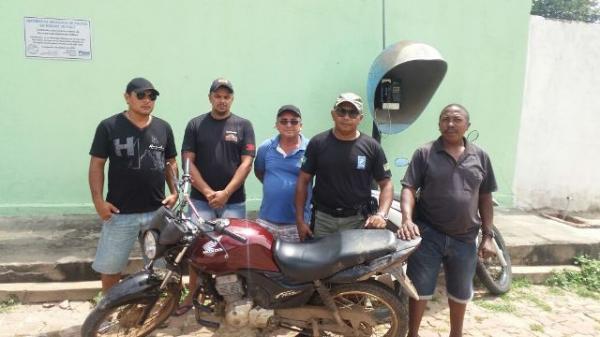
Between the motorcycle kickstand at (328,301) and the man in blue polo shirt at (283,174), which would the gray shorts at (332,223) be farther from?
the motorcycle kickstand at (328,301)

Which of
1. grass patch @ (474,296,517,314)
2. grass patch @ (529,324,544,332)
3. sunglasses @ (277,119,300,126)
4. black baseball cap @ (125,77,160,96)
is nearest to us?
black baseball cap @ (125,77,160,96)

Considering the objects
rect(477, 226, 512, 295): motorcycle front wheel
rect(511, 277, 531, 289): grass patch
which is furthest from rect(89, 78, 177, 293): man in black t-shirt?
rect(511, 277, 531, 289): grass patch

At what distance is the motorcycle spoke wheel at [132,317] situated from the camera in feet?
8.29

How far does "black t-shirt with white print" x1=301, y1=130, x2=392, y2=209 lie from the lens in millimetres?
2703

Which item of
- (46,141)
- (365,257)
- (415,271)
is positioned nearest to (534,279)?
A: (415,271)

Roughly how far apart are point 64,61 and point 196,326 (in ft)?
10.7

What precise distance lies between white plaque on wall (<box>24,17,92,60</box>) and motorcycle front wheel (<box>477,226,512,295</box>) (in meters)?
4.54

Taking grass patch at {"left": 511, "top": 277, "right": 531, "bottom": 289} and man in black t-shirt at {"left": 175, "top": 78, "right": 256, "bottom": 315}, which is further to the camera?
grass patch at {"left": 511, "top": 277, "right": 531, "bottom": 289}

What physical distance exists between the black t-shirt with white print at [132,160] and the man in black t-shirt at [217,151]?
9.5 inches

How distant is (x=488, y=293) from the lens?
3.77 m

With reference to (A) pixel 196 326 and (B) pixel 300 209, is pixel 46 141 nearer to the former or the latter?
(A) pixel 196 326

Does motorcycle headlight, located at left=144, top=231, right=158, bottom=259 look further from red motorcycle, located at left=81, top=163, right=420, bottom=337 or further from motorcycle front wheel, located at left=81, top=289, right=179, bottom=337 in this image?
motorcycle front wheel, located at left=81, top=289, right=179, bottom=337

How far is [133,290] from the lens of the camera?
2.45 m

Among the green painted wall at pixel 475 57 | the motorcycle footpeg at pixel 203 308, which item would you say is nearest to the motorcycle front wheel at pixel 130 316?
the motorcycle footpeg at pixel 203 308
